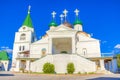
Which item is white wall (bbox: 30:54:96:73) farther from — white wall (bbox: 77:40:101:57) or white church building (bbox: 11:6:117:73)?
white wall (bbox: 77:40:101:57)

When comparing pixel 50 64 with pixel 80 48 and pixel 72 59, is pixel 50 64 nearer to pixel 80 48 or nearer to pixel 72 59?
pixel 72 59

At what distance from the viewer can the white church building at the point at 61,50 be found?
1023 inches

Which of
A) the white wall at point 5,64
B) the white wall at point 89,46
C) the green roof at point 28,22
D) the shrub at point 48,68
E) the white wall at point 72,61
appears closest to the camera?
the shrub at point 48,68

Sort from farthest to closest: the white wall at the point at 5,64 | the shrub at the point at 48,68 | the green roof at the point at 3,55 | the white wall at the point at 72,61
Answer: the green roof at the point at 3,55, the white wall at the point at 5,64, the white wall at the point at 72,61, the shrub at the point at 48,68

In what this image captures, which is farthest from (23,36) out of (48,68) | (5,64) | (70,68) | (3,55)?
(70,68)

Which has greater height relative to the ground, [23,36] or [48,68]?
[23,36]

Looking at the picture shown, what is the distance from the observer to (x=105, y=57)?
3098cm

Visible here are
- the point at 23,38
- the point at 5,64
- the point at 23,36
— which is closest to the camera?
the point at 23,38

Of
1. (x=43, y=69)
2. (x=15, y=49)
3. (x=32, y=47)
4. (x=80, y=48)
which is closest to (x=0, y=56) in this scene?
(x=15, y=49)

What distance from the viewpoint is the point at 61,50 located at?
34.8 m

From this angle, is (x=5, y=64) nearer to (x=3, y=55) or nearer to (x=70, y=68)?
(x=3, y=55)

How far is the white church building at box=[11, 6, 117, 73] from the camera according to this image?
2598 cm

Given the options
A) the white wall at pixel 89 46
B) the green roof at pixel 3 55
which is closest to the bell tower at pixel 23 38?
the green roof at pixel 3 55

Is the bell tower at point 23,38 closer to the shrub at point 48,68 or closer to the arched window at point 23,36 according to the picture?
the arched window at point 23,36
